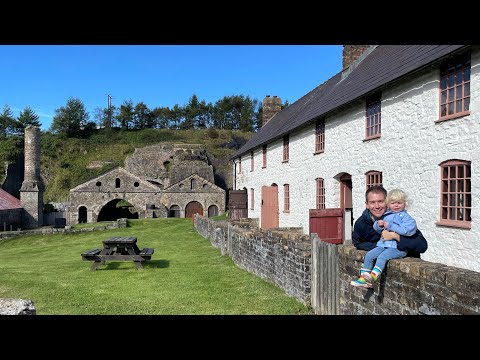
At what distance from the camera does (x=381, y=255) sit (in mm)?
4512

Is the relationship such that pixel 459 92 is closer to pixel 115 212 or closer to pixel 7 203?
pixel 7 203

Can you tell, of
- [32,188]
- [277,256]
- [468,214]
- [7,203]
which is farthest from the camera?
[32,188]

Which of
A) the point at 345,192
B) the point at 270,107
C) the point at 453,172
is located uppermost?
the point at 270,107

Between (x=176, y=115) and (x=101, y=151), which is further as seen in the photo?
(x=176, y=115)

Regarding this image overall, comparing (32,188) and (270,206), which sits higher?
(32,188)

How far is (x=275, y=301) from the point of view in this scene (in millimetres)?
8086

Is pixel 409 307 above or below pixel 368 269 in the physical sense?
below

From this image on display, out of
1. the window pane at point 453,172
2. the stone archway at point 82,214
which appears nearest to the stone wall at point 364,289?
the window pane at point 453,172

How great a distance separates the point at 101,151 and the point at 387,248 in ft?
222

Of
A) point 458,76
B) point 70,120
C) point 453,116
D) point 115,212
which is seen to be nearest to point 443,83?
point 458,76

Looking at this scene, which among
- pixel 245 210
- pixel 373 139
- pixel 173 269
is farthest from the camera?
pixel 245 210
